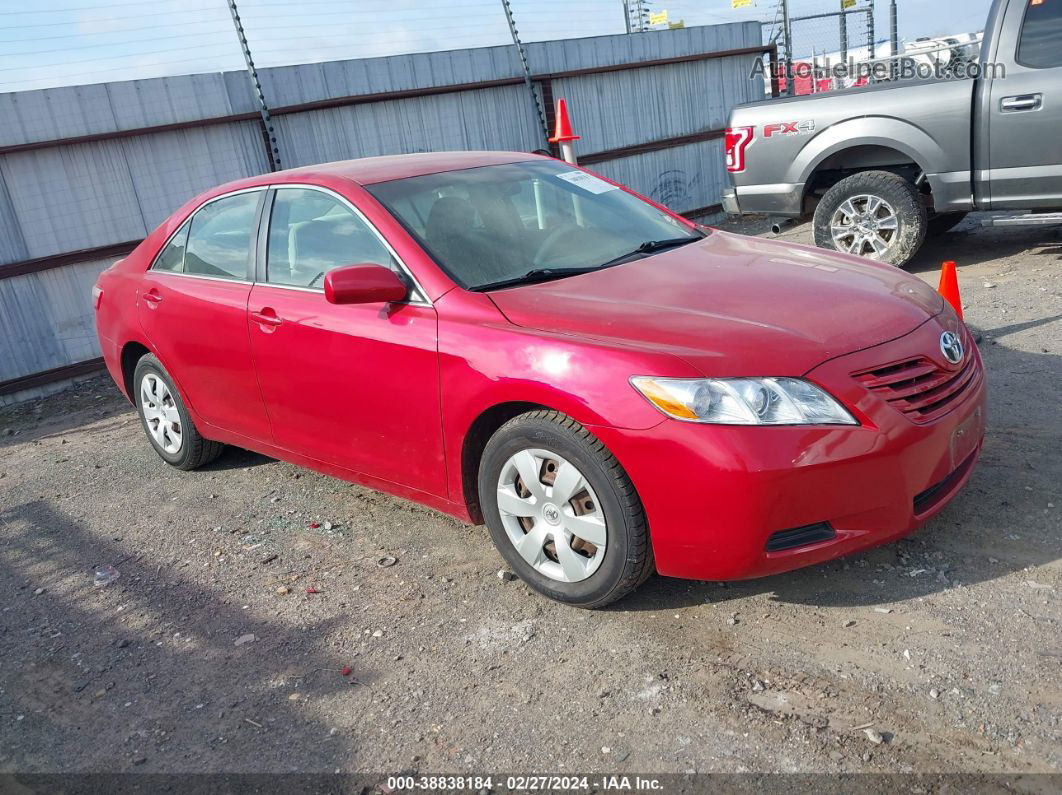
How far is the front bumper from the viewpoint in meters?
2.95

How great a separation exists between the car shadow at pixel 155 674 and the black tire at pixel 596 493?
79cm

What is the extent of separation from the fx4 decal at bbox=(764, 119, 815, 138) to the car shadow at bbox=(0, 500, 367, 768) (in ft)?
20.1

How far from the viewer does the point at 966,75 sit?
7441 mm

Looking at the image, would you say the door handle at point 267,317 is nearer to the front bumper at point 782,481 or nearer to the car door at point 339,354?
the car door at point 339,354

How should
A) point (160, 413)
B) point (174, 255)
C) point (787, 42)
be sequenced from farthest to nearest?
point (787, 42)
point (160, 413)
point (174, 255)

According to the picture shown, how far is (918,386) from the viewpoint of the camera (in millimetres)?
3209

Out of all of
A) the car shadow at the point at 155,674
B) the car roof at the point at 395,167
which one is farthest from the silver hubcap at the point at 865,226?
the car shadow at the point at 155,674

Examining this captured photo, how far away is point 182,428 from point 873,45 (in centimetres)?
1301

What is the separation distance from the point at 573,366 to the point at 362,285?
981 millimetres

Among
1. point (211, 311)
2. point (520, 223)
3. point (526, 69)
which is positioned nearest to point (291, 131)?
point (526, 69)

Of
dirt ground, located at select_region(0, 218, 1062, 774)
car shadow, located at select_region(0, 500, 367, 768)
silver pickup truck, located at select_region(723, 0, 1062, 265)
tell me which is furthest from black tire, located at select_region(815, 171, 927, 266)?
car shadow, located at select_region(0, 500, 367, 768)

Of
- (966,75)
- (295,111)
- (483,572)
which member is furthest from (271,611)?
(295,111)

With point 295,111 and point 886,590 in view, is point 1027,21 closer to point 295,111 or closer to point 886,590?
point 886,590

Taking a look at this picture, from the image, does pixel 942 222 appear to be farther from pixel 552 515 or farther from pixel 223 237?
pixel 552 515
